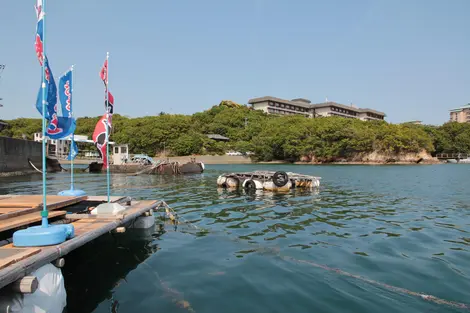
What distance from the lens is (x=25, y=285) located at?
15.1 ft

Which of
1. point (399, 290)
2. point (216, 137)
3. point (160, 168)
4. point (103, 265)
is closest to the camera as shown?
point (399, 290)

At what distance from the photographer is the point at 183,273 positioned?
25.4 ft

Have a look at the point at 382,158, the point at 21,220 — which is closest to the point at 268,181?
the point at 21,220

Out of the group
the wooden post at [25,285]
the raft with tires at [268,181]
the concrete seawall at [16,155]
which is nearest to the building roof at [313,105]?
the concrete seawall at [16,155]

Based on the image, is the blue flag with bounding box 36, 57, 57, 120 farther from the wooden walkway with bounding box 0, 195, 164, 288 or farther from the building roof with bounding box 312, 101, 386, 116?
the building roof with bounding box 312, 101, 386, 116

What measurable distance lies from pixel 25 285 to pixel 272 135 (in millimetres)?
97329

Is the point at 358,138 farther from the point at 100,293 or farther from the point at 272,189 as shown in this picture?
the point at 100,293

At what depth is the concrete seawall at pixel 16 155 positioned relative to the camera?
40.1m

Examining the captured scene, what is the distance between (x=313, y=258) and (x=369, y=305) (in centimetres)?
278

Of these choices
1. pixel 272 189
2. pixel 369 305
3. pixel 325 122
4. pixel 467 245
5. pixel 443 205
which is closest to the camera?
pixel 369 305

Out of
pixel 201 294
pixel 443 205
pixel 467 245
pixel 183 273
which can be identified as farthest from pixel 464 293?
pixel 443 205

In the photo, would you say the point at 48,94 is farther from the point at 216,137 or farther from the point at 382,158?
the point at 216,137

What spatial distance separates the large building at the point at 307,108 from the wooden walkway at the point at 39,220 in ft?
433

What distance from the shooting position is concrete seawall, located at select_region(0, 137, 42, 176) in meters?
40.1
